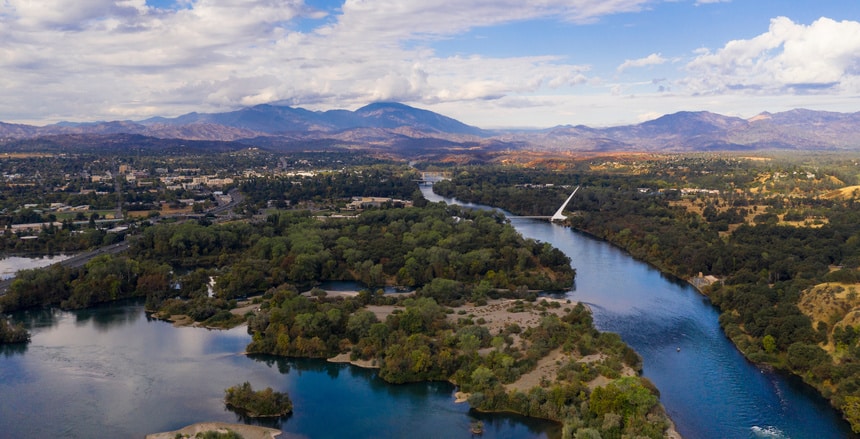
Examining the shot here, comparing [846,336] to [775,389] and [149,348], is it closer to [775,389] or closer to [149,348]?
[775,389]

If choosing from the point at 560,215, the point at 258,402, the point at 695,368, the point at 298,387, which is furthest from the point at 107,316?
the point at 560,215

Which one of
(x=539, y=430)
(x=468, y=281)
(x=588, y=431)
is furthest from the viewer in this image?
(x=468, y=281)

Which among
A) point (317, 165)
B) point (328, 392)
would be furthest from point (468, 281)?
point (317, 165)

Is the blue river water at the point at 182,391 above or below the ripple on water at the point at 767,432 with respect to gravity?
above

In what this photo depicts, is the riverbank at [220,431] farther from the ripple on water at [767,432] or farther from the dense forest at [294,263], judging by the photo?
the ripple on water at [767,432]

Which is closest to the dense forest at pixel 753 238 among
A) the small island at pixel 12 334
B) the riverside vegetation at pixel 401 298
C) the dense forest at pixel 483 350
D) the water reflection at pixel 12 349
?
the dense forest at pixel 483 350

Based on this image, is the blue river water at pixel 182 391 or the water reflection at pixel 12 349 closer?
the blue river water at pixel 182 391

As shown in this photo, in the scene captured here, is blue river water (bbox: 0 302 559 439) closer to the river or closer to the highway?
the river
